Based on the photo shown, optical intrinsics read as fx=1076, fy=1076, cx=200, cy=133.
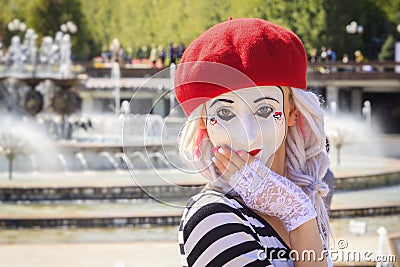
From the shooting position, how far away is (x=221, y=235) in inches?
86.0

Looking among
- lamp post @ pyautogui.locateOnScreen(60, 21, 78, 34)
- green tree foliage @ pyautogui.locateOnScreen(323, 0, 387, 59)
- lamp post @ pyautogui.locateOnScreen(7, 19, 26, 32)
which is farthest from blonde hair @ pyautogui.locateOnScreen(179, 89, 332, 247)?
lamp post @ pyautogui.locateOnScreen(7, 19, 26, 32)

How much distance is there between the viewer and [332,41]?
37406 mm

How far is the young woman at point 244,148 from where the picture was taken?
2199 millimetres

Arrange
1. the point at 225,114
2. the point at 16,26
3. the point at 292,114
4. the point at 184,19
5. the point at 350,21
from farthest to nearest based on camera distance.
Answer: the point at 16,26
the point at 184,19
the point at 350,21
the point at 292,114
the point at 225,114

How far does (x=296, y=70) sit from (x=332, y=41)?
35.4 metres

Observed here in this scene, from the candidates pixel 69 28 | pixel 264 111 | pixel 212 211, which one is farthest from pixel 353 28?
pixel 212 211

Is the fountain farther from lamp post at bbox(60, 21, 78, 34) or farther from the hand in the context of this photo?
lamp post at bbox(60, 21, 78, 34)

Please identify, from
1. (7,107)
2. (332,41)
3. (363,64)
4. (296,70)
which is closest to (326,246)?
(296,70)

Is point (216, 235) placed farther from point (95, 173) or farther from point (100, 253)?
point (95, 173)

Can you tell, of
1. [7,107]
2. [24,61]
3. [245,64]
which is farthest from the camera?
[24,61]

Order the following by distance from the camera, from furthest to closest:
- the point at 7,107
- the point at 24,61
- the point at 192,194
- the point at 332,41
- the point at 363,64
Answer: the point at 332,41 < the point at 363,64 < the point at 24,61 < the point at 7,107 < the point at 192,194

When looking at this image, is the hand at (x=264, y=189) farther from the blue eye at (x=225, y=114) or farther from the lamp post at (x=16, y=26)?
the lamp post at (x=16, y=26)

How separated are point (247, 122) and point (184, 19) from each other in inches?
1622

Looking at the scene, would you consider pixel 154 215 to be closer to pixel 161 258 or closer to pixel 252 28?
pixel 161 258
